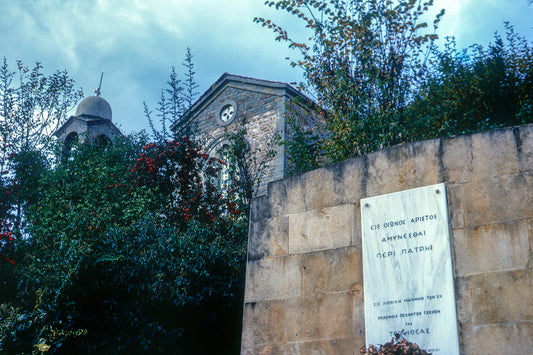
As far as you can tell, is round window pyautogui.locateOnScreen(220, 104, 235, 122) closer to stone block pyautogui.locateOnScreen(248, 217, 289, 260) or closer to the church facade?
the church facade

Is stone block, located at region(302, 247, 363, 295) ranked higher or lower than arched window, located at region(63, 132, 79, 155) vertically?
→ lower

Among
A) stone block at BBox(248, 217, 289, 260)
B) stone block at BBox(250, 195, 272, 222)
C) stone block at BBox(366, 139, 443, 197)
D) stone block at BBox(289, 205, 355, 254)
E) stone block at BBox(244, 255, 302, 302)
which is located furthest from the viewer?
stone block at BBox(250, 195, 272, 222)

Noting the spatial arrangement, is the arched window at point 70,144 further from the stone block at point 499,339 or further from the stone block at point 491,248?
the stone block at point 499,339

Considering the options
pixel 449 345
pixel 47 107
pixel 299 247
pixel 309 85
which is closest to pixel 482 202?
pixel 449 345

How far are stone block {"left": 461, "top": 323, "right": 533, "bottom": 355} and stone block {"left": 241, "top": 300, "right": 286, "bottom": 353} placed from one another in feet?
6.03

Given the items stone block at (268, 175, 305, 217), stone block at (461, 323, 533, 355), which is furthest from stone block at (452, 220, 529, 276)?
stone block at (268, 175, 305, 217)

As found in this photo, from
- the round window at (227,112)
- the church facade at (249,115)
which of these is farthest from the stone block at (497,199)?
the round window at (227,112)

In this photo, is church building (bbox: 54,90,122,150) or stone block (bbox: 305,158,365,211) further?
church building (bbox: 54,90,122,150)

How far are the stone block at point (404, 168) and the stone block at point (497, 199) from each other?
365mm

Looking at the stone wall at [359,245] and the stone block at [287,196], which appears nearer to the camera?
the stone wall at [359,245]

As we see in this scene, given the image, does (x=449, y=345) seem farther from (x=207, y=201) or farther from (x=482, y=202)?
(x=207, y=201)

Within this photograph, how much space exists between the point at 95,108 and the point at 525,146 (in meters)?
22.8

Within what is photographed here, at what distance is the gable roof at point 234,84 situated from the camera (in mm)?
17328

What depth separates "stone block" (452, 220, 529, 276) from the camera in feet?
15.4
